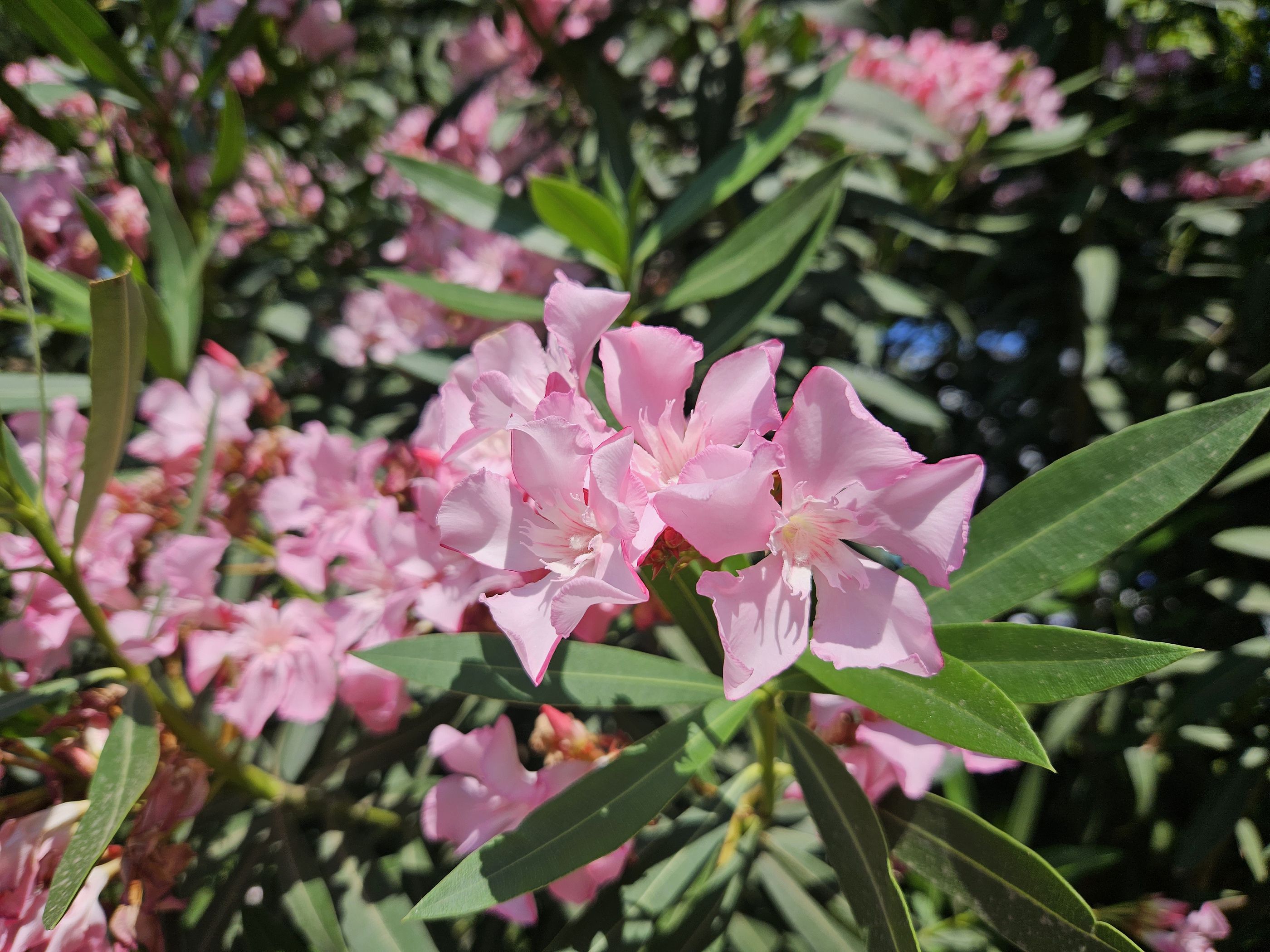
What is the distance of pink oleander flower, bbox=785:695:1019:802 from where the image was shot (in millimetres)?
738

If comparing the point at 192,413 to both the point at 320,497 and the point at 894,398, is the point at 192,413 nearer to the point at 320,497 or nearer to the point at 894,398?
the point at 320,497

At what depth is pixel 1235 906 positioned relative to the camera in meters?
1.15

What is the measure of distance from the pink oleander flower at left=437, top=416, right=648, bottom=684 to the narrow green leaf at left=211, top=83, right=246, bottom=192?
3.49ft

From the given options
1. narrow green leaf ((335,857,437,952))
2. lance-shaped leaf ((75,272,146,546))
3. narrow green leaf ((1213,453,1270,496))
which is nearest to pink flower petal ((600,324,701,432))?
lance-shaped leaf ((75,272,146,546))

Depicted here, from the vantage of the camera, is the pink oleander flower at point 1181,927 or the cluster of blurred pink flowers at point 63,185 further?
the cluster of blurred pink flowers at point 63,185

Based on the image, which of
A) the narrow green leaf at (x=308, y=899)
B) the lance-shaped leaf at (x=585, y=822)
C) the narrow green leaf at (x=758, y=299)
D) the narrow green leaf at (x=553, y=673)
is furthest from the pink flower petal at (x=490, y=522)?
the narrow green leaf at (x=308, y=899)

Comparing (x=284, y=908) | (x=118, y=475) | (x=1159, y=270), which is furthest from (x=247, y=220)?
(x=1159, y=270)

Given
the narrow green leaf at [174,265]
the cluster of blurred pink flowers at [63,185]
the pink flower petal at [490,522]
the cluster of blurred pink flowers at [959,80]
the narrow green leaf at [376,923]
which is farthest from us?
the cluster of blurred pink flowers at [959,80]

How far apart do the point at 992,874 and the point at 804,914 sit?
1.09 feet

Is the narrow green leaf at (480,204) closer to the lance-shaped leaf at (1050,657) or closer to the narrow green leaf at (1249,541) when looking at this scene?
the lance-shaped leaf at (1050,657)

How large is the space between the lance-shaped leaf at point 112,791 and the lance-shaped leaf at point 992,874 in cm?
75

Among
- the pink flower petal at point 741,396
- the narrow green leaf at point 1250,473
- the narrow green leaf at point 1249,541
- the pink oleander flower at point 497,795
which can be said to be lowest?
the narrow green leaf at point 1249,541

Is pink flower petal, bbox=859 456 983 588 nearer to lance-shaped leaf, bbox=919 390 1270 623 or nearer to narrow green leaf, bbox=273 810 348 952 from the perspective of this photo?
lance-shaped leaf, bbox=919 390 1270 623

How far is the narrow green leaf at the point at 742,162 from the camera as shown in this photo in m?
1.10
